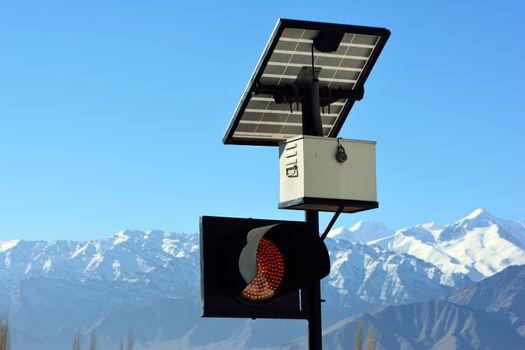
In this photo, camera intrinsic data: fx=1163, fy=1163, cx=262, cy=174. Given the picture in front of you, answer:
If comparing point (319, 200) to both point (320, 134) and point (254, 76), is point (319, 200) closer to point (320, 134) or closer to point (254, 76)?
point (320, 134)

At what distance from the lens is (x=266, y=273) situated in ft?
24.7

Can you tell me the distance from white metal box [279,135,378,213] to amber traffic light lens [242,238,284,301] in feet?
1.29

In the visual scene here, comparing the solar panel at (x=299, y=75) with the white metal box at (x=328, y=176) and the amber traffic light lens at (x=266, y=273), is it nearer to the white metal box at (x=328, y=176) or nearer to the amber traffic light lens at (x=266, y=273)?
the white metal box at (x=328, y=176)

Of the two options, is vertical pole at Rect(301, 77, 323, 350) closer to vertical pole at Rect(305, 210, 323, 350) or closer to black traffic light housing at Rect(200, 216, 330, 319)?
vertical pole at Rect(305, 210, 323, 350)

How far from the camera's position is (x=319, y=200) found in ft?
25.4

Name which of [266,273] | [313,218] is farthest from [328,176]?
[266,273]

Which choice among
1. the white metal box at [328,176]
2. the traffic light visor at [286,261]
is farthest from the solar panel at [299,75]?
the traffic light visor at [286,261]

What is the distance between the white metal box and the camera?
7783mm

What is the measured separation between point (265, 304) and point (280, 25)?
2074 mm

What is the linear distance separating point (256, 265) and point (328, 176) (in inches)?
40.2

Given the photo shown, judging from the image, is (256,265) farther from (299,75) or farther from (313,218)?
(299,75)

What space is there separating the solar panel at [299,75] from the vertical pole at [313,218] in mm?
134

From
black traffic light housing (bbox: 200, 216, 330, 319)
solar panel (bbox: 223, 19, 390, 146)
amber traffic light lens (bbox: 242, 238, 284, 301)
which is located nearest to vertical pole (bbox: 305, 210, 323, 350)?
black traffic light housing (bbox: 200, 216, 330, 319)

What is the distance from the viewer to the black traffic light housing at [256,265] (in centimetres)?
725
